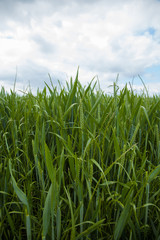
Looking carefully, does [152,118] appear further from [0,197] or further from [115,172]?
[0,197]

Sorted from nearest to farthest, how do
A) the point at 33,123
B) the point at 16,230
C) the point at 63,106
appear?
1. the point at 16,230
2. the point at 63,106
3. the point at 33,123

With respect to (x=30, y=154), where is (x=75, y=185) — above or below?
below

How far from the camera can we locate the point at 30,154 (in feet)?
4.92

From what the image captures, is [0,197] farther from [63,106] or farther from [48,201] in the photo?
[63,106]

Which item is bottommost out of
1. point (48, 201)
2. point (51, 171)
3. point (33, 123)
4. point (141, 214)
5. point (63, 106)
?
point (141, 214)

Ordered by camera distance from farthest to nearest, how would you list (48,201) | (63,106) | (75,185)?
(63,106), (75,185), (48,201)

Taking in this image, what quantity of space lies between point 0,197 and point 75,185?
511 millimetres

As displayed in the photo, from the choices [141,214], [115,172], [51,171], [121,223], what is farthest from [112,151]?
[51,171]

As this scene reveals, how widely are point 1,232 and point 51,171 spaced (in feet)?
1.88

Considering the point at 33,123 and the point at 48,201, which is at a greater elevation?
the point at 33,123

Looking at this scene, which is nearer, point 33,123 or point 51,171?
point 51,171

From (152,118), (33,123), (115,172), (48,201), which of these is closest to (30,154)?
(33,123)

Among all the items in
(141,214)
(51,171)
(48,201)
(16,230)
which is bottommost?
(16,230)

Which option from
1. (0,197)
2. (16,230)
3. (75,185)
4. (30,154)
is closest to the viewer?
(75,185)
